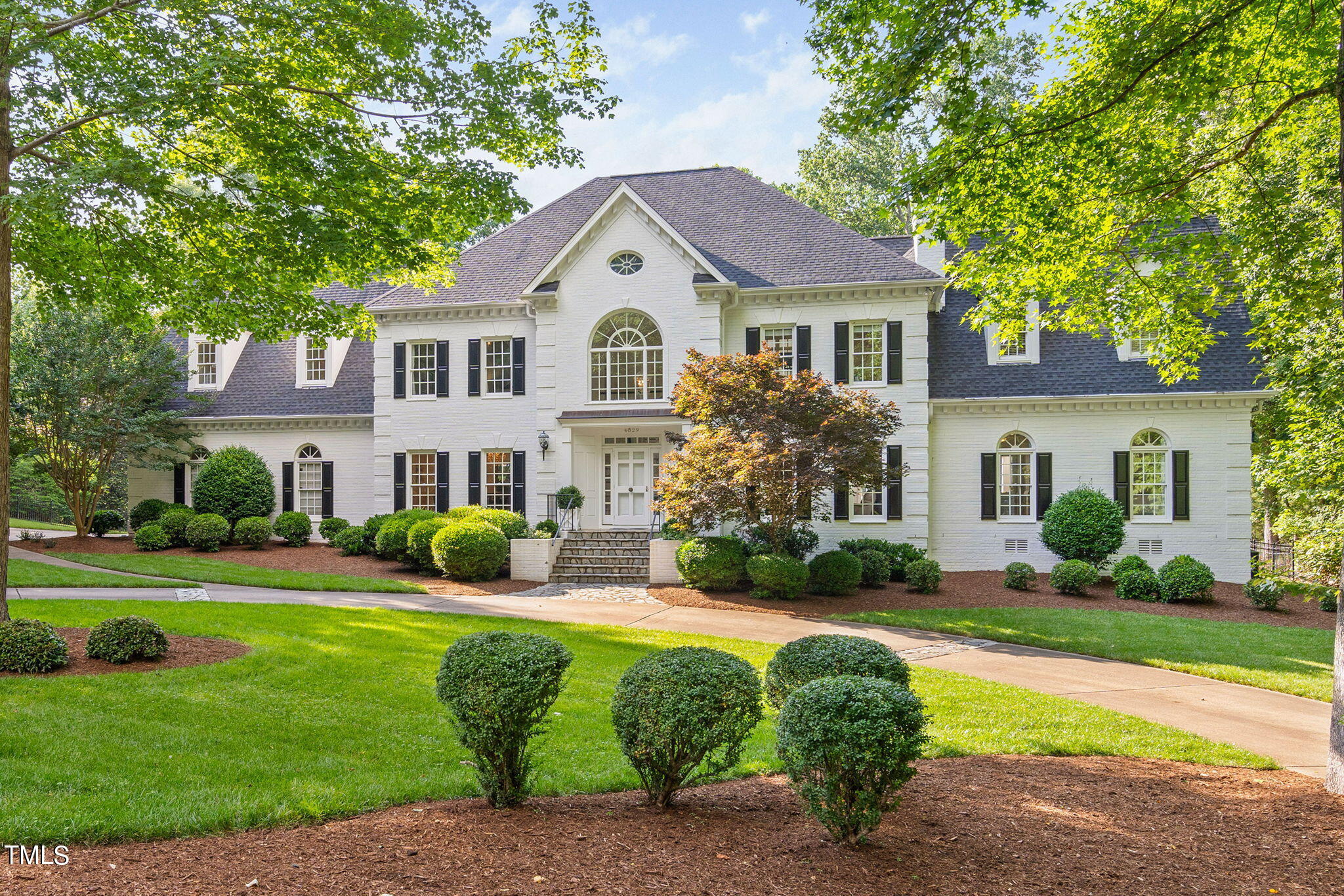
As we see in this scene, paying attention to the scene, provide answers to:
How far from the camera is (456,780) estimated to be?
17.1 feet

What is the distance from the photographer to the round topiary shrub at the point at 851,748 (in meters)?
3.77

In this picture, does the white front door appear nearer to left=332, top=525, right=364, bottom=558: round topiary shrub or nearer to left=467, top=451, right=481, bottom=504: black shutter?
left=467, top=451, right=481, bottom=504: black shutter

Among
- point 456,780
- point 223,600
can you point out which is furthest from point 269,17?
point 223,600

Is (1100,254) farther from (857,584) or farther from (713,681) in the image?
(857,584)

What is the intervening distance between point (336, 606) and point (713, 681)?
1016 cm

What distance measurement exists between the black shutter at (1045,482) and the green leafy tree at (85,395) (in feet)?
74.7

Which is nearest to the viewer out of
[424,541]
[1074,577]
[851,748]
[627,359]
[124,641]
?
[851,748]

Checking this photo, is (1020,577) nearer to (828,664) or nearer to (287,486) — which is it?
(828,664)

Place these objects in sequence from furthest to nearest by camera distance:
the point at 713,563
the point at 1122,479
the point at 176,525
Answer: the point at 176,525
the point at 1122,479
the point at 713,563

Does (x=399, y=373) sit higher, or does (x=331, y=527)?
(x=399, y=373)

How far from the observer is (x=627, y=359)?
2058 cm

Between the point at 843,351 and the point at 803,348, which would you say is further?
the point at 803,348

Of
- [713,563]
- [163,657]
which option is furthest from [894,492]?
[163,657]

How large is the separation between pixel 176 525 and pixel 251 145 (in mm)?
15838
